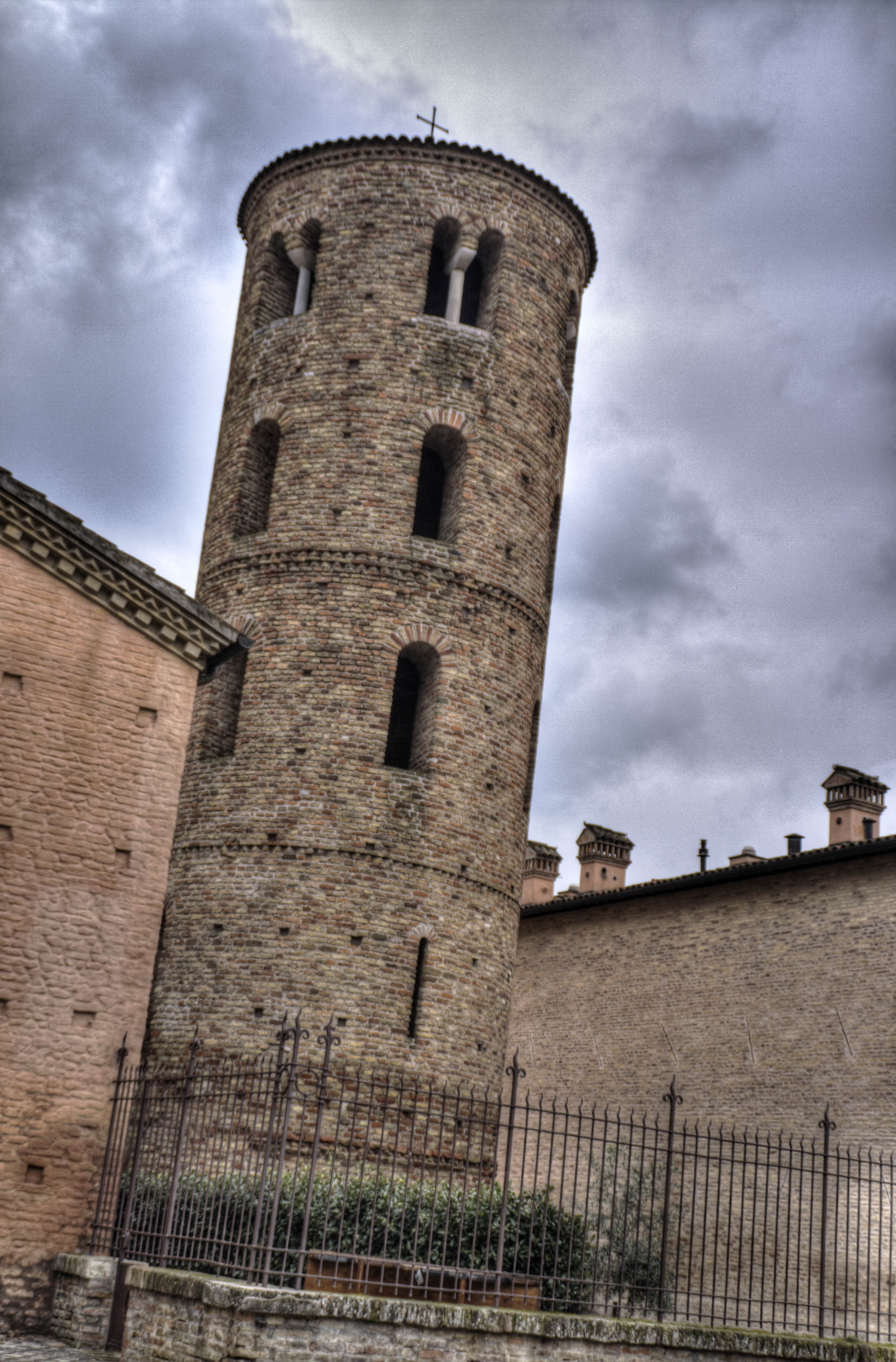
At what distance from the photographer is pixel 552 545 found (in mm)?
18562

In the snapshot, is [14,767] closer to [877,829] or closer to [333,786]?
[333,786]

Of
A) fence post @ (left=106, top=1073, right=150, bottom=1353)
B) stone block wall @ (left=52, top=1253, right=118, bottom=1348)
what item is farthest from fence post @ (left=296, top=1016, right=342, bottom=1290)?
stone block wall @ (left=52, top=1253, right=118, bottom=1348)

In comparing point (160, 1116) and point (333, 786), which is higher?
point (333, 786)

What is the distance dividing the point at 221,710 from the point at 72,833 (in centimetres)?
553

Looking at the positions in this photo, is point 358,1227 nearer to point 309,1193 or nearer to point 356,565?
point 309,1193

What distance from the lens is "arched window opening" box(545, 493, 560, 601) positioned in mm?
18250

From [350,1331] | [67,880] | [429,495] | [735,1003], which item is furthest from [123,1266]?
[429,495]

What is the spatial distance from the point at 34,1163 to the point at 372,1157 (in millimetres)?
4926

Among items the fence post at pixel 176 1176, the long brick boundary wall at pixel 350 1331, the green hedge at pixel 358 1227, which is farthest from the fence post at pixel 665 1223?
the fence post at pixel 176 1176

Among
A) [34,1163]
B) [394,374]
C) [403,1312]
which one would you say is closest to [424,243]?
[394,374]

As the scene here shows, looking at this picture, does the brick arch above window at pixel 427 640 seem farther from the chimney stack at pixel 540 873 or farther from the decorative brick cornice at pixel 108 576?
the chimney stack at pixel 540 873

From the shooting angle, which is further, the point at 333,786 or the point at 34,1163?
the point at 333,786

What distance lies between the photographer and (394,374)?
1708 centimetres

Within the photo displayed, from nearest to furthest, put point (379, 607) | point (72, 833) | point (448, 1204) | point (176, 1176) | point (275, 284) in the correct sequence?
point (448, 1204) → point (176, 1176) → point (72, 833) → point (379, 607) → point (275, 284)
